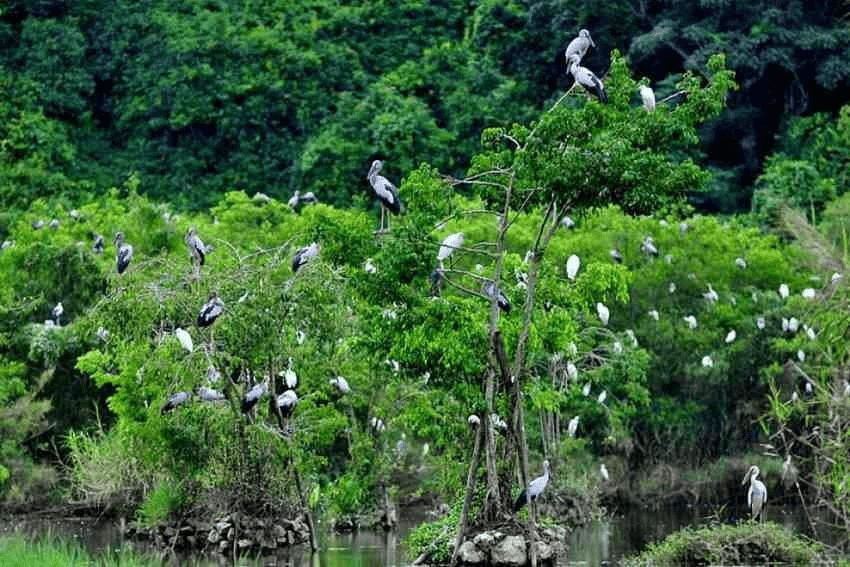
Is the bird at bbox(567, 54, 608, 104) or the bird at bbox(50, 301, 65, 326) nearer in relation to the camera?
the bird at bbox(567, 54, 608, 104)

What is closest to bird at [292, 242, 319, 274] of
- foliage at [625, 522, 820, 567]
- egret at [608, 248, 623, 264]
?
foliage at [625, 522, 820, 567]

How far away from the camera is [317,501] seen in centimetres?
2436

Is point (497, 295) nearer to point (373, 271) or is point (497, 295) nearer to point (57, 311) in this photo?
point (373, 271)

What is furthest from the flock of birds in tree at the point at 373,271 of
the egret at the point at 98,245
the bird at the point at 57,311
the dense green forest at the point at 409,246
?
the egret at the point at 98,245

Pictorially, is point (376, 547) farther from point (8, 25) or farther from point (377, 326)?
point (8, 25)

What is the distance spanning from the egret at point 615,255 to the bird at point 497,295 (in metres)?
11.5

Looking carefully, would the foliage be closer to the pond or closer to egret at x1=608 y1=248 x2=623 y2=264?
the pond

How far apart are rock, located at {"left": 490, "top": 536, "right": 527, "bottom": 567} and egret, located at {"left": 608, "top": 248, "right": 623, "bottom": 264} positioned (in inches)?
490

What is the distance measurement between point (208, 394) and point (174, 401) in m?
0.48

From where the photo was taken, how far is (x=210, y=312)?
2111cm

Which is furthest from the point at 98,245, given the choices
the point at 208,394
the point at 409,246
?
the point at 409,246

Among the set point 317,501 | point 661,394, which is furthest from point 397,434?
point 661,394

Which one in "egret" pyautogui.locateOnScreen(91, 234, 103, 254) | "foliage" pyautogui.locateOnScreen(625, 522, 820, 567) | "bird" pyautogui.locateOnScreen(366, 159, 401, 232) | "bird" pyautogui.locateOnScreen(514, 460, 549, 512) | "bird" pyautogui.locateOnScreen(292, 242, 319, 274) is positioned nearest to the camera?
"bird" pyautogui.locateOnScreen(514, 460, 549, 512)

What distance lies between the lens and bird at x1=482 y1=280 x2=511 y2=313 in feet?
61.9
